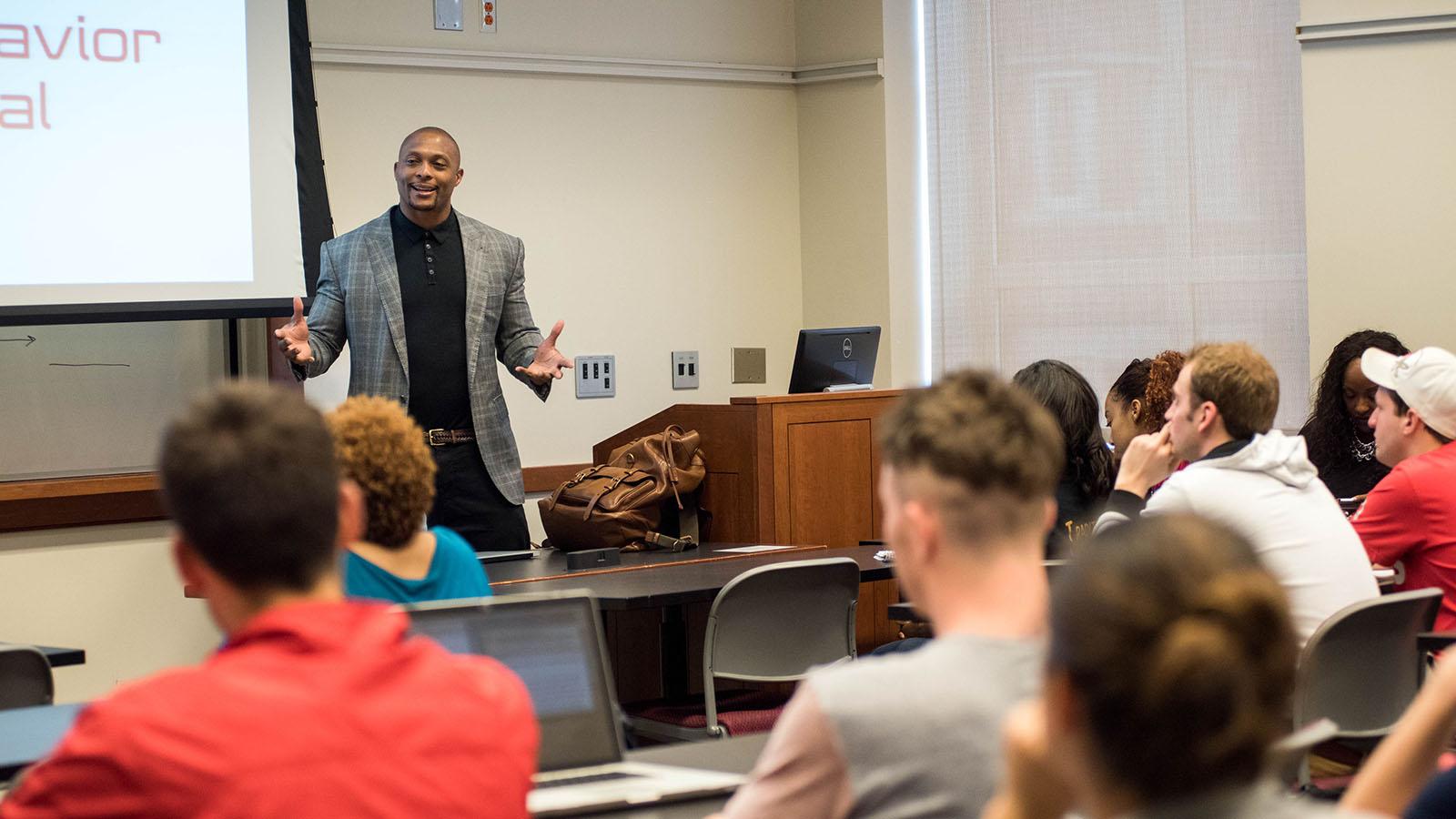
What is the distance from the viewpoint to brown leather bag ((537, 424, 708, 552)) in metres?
4.59

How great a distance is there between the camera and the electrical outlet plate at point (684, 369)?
6.38 m

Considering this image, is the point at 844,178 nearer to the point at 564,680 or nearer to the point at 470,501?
the point at 470,501

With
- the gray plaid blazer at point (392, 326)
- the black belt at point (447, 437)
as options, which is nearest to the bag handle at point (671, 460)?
the gray plaid blazer at point (392, 326)

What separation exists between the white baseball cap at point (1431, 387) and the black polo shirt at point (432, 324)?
267 centimetres

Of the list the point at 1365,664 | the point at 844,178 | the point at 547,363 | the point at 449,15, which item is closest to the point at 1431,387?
the point at 1365,664

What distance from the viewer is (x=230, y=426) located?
123 cm

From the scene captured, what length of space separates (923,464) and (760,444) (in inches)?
136

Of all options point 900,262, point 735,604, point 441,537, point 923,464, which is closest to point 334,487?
point 923,464

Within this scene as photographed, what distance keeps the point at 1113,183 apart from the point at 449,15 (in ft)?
8.67

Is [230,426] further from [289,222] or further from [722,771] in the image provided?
[289,222]

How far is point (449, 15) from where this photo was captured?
5820 millimetres

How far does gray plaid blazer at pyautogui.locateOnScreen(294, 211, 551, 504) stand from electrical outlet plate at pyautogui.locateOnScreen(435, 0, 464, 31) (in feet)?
4.17

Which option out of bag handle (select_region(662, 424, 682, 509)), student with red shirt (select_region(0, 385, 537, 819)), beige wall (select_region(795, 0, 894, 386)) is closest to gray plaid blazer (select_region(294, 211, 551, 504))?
bag handle (select_region(662, 424, 682, 509))

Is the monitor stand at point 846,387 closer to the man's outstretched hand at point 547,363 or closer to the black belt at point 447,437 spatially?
the man's outstretched hand at point 547,363
